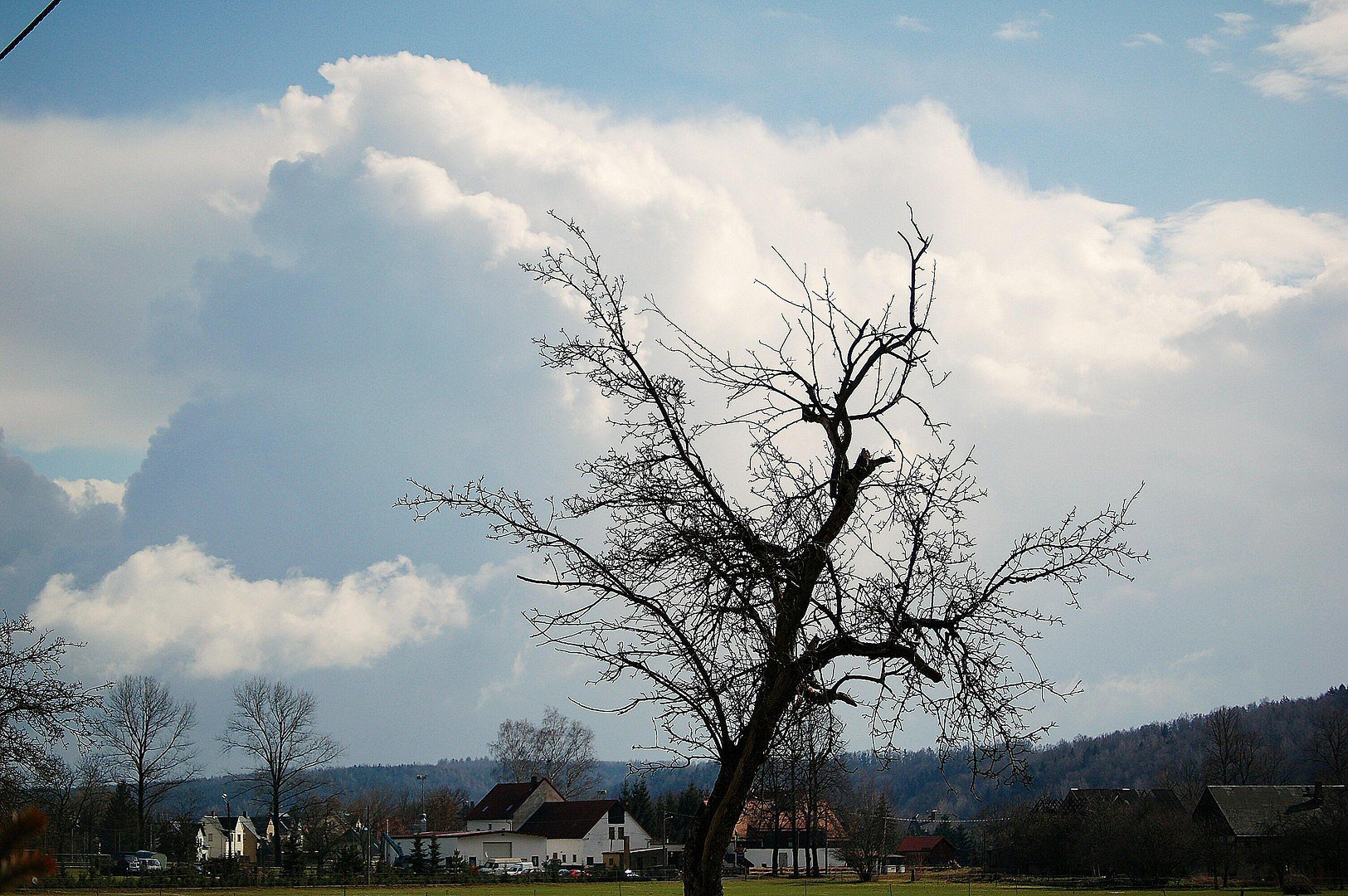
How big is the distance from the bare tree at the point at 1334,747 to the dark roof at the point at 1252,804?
1099 centimetres

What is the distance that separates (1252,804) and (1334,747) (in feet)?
64.9

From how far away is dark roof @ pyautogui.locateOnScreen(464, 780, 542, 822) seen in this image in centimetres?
9506

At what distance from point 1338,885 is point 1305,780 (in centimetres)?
6259

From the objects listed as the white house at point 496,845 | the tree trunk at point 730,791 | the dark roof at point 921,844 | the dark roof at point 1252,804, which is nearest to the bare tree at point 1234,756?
the dark roof at point 1252,804

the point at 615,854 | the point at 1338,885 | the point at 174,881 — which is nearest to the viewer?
the point at 1338,885

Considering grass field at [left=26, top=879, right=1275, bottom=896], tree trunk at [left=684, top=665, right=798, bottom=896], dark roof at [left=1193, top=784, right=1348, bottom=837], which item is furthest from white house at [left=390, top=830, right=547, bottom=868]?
tree trunk at [left=684, top=665, right=798, bottom=896]

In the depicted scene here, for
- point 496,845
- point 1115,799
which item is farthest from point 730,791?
point 496,845

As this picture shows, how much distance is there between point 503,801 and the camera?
9656cm

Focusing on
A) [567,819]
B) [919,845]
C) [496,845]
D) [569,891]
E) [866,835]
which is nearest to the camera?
[569,891]

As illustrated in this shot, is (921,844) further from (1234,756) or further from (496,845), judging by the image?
(496,845)

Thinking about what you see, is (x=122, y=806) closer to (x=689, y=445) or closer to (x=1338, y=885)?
(x=1338, y=885)

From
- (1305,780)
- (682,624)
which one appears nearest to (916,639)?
(682,624)

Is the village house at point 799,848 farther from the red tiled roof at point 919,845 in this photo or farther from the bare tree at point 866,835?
the red tiled roof at point 919,845

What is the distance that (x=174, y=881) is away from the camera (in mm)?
54094
